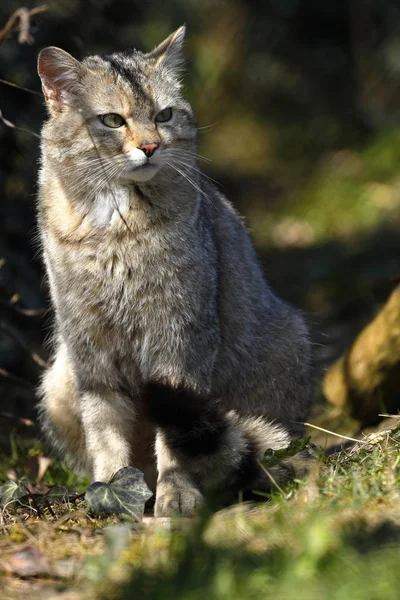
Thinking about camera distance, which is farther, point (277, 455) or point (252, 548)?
point (277, 455)

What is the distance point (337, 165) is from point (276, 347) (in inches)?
234

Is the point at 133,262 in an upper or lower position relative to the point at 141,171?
lower

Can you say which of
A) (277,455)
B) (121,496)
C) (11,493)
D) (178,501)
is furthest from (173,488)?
(11,493)

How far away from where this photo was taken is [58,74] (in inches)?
140

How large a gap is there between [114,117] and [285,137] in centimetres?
714

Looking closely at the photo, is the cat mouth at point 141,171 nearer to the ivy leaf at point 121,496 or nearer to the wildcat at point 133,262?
the wildcat at point 133,262

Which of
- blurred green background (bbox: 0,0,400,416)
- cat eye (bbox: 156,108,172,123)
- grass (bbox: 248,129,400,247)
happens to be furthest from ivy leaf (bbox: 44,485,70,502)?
grass (bbox: 248,129,400,247)

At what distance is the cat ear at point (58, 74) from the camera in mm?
3512

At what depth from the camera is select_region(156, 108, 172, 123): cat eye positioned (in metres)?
3.59

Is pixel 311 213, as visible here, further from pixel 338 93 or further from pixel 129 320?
pixel 129 320

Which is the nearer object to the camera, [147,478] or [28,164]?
[147,478]

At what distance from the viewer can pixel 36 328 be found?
6.21 m

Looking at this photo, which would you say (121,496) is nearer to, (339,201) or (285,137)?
(339,201)

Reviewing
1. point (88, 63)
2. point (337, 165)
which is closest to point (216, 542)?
point (88, 63)
